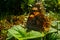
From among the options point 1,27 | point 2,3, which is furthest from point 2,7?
point 1,27

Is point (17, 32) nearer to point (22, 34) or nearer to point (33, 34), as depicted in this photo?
point (22, 34)

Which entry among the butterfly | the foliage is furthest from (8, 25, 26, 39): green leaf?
the butterfly

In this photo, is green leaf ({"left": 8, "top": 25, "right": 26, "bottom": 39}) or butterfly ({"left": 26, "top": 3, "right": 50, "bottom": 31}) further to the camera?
butterfly ({"left": 26, "top": 3, "right": 50, "bottom": 31})

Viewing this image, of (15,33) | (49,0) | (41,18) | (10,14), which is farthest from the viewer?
(49,0)

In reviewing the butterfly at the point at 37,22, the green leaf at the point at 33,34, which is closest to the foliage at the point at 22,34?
the green leaf at the point at 33,34

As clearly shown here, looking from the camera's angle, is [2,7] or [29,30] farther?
[2,7]

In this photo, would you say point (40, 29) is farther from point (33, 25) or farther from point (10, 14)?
point (10, 14)

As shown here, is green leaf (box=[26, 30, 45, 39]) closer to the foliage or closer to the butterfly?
the foliage

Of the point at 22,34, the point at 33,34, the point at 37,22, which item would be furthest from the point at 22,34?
the point at 37,22

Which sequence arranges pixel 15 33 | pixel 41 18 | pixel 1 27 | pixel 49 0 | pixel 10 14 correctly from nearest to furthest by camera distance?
pixel 15 33 → pixel 41 18 → pixel 1 27 → pixel 10 14 → pixel 49 0

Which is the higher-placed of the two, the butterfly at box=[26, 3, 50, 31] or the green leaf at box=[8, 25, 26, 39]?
the butterfly at box=[26, 3, 50, 31]

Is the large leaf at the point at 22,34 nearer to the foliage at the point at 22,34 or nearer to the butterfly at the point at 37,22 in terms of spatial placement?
the foliage at the point at 22,34
